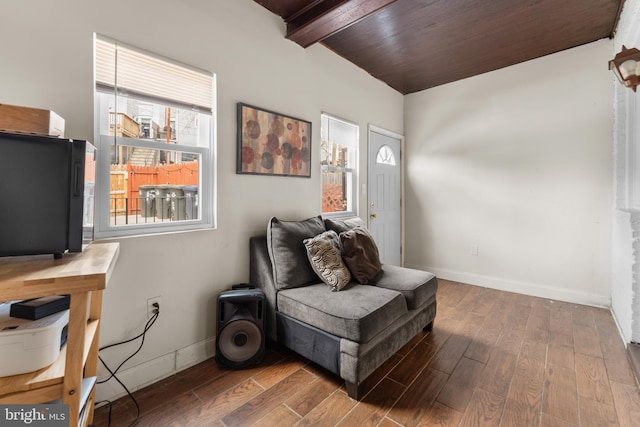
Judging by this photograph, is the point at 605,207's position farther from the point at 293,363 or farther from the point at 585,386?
the point at 293,363

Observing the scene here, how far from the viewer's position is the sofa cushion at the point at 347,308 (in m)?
1.57

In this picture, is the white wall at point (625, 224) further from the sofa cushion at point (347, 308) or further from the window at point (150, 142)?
the window at point (150, 142)

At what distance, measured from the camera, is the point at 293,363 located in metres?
1.91

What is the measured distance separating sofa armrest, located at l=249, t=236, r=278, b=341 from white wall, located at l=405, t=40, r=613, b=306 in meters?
2.74

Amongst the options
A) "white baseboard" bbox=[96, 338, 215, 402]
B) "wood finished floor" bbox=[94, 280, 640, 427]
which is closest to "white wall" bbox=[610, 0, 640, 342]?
"wood finished floor" bbox=[94, 280, 640, 427]

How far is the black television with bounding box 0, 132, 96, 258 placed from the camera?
2.99 feet

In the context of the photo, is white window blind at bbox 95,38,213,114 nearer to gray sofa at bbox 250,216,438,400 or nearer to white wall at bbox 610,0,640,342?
gray sofa at bbox 250,216,438,400

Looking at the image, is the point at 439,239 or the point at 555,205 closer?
the point at 555,205

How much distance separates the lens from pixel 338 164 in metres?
3.26

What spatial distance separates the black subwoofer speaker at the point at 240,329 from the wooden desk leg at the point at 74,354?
3.10 ft

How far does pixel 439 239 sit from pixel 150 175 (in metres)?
3.57

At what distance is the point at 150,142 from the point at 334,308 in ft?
5.14

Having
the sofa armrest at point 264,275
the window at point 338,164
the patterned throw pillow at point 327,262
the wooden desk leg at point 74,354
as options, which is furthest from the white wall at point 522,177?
the wooden desk leg at point 74,354

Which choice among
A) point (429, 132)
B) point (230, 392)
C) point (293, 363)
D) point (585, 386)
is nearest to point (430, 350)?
point (585, 386)
